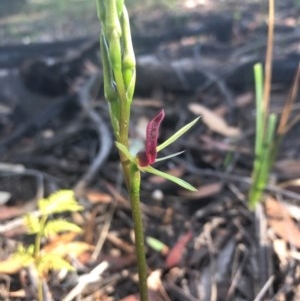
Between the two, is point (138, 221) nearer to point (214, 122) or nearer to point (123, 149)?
point (123, 149)

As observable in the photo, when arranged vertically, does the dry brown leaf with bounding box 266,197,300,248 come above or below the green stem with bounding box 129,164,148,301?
below

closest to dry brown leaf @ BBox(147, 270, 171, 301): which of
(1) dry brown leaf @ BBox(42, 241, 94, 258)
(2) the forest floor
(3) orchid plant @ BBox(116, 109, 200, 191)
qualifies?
(2) the forest floor

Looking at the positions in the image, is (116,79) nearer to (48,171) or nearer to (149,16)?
(48,171)

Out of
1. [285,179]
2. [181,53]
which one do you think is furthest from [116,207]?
[181,53]

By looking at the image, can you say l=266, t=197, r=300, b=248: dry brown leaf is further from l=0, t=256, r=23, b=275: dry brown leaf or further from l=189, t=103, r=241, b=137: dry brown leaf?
l=0, t=256, r=23, b=275: dry brown leaf

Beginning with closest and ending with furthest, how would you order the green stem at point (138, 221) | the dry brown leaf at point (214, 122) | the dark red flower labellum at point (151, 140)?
the dark red flower labellum at point (151, 140) < the green stem at point (138, 221) < the dry brown leaf at point (214, 122)

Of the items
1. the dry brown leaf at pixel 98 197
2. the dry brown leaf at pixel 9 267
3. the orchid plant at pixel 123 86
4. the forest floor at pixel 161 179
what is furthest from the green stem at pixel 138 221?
the dry brown leaf at pixel 98 197

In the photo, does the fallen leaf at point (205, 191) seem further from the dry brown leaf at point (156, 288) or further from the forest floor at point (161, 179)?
the dry brown leaf at point (156, 288)
